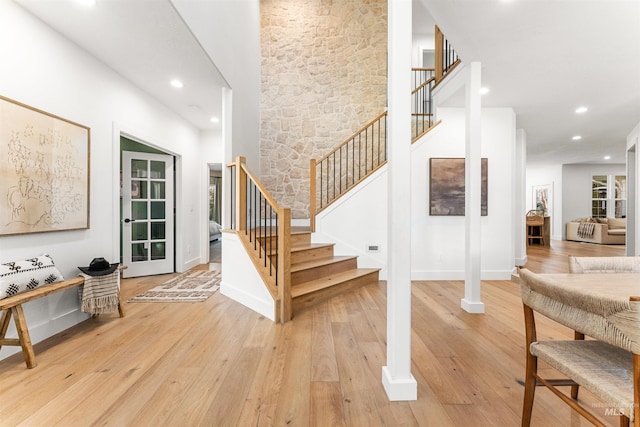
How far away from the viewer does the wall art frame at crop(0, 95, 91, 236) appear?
6.89 feet

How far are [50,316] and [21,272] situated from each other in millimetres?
643

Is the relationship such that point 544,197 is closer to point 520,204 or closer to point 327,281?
point 520,204

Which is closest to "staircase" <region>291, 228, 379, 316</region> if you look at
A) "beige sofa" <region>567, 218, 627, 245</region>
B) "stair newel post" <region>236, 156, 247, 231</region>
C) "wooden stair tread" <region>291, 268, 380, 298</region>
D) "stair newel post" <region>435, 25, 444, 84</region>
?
"wooden stair tread" <region>291, 268, 380, 298</region>

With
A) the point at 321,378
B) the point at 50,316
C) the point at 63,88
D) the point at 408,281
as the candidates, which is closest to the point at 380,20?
the point at 63,88

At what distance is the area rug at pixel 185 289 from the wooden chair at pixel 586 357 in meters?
3.27

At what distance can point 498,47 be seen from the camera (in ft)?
9.16

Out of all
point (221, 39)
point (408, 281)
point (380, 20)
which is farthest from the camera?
point (380, 20)

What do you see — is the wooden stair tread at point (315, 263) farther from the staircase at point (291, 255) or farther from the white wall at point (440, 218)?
the white wall at point (440, 218)

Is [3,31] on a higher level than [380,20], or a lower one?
lower

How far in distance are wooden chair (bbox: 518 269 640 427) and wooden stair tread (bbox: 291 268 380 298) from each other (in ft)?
7.06

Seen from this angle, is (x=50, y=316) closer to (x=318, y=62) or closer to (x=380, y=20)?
(x=318, y=62)

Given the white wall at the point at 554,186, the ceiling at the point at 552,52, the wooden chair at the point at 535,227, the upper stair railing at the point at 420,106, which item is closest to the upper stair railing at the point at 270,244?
the ceiling at the point at 552,52

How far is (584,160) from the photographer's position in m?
8.94

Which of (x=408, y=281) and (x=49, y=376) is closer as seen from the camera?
(x=408, y=281)
